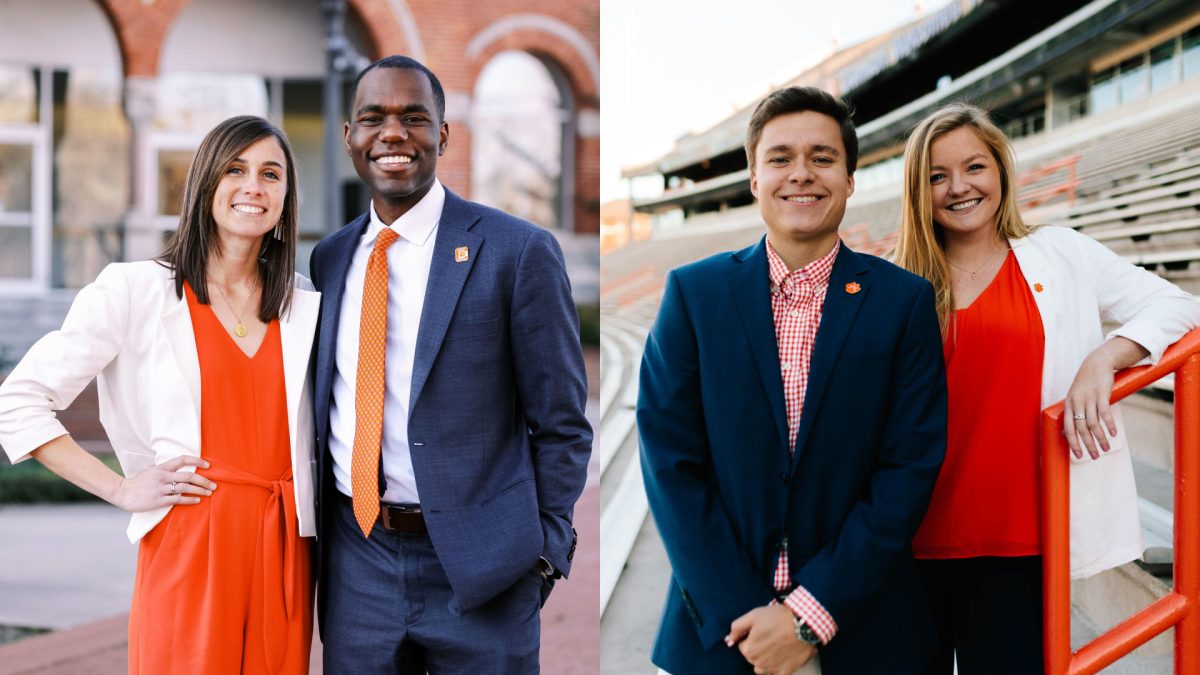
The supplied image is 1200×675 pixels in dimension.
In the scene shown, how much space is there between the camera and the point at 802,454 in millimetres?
1889

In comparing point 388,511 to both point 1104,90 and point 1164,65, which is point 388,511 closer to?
point 1164,65

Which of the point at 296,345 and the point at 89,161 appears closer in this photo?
the point at 296,345

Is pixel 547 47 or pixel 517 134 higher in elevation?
pixel 547 47

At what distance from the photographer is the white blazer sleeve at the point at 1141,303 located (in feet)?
6.81

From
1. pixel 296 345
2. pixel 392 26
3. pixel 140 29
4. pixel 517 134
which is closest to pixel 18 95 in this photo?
pixel 140 29

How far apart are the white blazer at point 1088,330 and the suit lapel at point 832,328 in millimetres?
511

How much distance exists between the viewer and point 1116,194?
3.87m

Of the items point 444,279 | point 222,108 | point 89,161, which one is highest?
point 222,108

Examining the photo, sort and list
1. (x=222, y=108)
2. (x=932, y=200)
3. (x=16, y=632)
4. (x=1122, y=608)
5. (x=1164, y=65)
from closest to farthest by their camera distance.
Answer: (x=932, y=200), (x=1122, y=608), (x=1164, y=65), (x=16, y=632), (x=222, y=108)

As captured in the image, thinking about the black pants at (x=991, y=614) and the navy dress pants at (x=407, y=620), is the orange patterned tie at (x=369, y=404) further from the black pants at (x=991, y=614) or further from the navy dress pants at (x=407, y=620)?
the black pants at (x=991, y=614)

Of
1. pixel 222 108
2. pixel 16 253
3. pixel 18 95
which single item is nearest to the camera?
pixel 16 253

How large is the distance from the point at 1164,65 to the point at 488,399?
8.57ft

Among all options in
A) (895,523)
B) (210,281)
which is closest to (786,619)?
(895,523)

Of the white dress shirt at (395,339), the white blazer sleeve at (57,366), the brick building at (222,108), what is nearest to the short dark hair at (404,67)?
the white dress shirt at (395,339)
